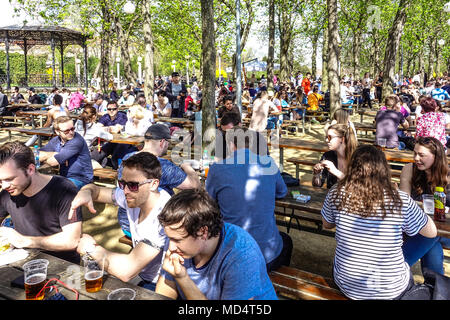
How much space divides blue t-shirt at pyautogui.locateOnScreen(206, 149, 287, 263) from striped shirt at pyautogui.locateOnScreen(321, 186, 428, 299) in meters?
0.55

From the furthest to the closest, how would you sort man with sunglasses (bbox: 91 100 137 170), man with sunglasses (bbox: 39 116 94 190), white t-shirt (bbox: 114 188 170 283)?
man with sunglasses (bbox: 91 100 137 170)
man with sunglasses (bbox: 39 116 94 190)
white t-shirt (bbox: 114 188 170 283)

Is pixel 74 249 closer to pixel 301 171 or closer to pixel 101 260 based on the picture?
pixel 101 260

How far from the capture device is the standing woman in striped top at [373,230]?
213cm

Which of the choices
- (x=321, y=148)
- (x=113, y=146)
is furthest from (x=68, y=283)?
(x=113, y=146)

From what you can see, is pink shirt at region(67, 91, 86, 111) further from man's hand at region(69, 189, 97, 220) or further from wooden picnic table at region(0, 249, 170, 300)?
wooden picnic table at region(0, 249, 170, 300)

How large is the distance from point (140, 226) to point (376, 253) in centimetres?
144

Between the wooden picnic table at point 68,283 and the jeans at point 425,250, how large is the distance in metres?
2.03

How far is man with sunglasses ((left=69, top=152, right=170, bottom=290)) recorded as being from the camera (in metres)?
2.13

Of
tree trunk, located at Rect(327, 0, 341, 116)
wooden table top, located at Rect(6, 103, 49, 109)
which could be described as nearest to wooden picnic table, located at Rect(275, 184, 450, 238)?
tree trunk, located at Rect(327, 0, 341, 116)

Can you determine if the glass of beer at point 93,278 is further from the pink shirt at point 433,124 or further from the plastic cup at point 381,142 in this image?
the pink shirt at point 433,124

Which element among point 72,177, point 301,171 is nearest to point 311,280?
point 72,177

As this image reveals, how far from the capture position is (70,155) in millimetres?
4270

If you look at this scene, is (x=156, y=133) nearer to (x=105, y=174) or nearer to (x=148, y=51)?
(x=105, y=174)
